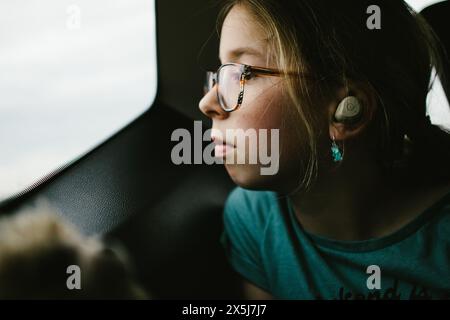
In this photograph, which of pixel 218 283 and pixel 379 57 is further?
pixel 218 283

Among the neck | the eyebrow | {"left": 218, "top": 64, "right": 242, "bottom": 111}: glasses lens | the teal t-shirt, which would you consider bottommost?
the teal t-shirt

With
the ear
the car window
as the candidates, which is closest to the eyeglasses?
the ear

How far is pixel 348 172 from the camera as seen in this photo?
1046 millimetres

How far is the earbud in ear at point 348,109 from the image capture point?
37.8 inches

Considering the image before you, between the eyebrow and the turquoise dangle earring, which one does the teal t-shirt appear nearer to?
the turquoise dangle earring

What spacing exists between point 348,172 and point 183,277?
0.54 metres

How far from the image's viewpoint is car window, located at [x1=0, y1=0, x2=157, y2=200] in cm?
105

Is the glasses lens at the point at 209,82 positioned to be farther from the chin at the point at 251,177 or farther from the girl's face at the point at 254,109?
the chin at the point at 251,177

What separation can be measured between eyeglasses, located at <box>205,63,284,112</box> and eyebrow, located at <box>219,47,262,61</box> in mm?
20

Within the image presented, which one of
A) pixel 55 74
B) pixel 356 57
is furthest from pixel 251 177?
pixel 55 74

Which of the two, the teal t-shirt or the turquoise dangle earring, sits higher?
the turquoise dangle earring
